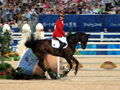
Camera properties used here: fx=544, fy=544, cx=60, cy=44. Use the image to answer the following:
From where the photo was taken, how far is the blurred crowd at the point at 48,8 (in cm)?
2747

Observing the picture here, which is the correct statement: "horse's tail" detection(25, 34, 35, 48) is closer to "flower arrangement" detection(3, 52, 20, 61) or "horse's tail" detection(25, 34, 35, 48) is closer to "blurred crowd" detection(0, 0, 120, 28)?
"flower arrangement" detection(3, 52, 20, 61)

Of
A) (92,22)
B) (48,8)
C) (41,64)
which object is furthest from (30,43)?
(48,8)

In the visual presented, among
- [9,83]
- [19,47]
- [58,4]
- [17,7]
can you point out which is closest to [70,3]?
[58,4]

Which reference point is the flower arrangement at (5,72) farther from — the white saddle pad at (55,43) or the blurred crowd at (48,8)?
the blurred crowd at (48,8)

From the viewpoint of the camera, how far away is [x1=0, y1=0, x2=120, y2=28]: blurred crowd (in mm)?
27469

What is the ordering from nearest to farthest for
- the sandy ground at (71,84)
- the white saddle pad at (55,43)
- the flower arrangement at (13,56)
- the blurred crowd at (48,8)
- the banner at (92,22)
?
the sandy ground at (71,84) → the white saddle pad at (55,43) → the flower arrangement at (13,56) → the banner at (92,22) → the blurred crowd at (48,8)

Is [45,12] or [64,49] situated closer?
[64,49]

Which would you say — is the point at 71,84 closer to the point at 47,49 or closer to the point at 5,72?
the point at 47,49

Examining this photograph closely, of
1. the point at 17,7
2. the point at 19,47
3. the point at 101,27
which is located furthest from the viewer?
the point at 17,7

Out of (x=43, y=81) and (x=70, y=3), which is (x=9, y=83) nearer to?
(x=43, y=81)

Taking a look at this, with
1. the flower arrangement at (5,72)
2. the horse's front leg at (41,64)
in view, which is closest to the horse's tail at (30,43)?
the horse's front leg at (41,64)

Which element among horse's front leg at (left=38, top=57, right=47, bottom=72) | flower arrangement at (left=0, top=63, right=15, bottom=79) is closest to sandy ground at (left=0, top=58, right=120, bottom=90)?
horse's front leg at (left=38, top=57, right=47, bottom=72)

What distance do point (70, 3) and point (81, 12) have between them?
1.67 metres

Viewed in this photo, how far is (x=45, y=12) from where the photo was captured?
92.5ft
